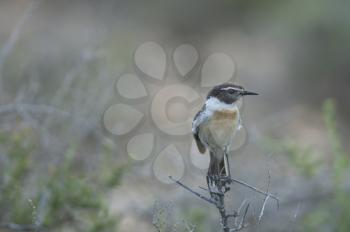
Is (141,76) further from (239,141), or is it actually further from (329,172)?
(329,172)

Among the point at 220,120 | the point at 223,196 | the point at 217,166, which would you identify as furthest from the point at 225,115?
the point at 223,196

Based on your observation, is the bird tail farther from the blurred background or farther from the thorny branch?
the blurred background

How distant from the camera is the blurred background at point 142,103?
245 inches

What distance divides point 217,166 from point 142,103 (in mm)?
6143

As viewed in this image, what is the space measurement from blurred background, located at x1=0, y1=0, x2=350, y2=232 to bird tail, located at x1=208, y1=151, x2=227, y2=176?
0.94ft

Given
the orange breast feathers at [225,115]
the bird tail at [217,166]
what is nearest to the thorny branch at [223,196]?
the bird tail at [217,166]

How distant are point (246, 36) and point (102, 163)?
8.29 metres

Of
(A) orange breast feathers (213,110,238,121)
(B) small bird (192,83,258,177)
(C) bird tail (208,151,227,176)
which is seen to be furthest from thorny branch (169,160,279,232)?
(A) orange breast feathers (213,110,238,121)

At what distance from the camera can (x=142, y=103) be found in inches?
431

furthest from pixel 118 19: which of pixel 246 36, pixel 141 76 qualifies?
pixel 141 76

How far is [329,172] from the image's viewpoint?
8125 mm

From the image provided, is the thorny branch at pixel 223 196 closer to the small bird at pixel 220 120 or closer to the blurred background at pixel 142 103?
the blurred background at pixel 142 103

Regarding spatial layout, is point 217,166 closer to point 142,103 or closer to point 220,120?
point 220,120

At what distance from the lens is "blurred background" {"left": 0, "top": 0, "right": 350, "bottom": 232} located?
6223 mm
